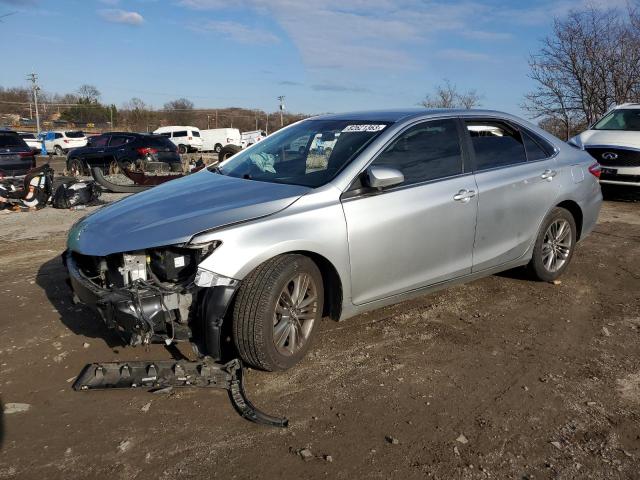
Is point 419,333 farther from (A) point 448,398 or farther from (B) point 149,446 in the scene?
(B) point 149,446

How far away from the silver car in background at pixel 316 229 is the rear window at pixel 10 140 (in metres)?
11.3

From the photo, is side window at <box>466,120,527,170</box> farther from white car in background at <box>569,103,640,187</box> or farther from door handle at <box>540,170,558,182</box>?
white car in background at <box>569,103,640,187</box>

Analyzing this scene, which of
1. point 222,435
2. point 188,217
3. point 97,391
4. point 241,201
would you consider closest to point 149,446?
point 222,435

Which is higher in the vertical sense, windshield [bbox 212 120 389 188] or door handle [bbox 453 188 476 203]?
windshield [bbox 212 120 389 188]

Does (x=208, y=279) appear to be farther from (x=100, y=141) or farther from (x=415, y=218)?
(x=100, y=141)

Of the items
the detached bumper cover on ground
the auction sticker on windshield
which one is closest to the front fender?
the detached bumper cover on ground

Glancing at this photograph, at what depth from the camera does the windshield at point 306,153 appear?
152 inches

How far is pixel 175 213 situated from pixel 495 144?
2871 millimetres

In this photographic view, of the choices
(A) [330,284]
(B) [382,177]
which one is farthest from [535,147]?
(A) [330,284]

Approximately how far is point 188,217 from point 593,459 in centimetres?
257

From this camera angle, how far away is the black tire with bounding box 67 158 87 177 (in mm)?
18938

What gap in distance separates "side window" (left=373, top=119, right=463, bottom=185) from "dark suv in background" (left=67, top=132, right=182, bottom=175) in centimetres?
1408

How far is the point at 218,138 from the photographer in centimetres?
4256

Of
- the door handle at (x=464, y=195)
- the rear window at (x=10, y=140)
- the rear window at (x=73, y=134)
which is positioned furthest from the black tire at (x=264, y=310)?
the rear window at (x=73, y=134)
